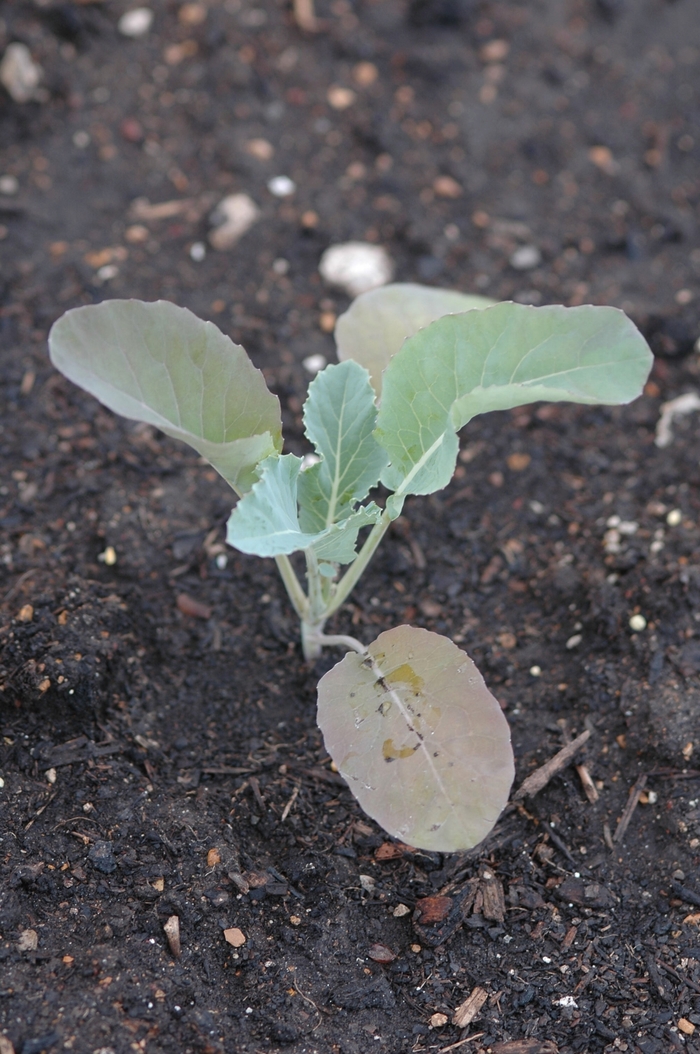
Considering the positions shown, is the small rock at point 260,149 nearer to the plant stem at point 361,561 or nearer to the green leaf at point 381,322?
the green leaf at point 381,322

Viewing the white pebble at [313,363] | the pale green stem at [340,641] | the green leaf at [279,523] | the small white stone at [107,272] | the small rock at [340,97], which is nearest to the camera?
the green leaf at [279,523]

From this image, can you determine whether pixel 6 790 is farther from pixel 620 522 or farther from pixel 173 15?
pixel 173 15

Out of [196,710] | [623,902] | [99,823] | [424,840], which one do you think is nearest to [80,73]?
[196,710]

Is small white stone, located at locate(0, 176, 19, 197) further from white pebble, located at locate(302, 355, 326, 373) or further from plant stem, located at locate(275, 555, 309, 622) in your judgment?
plant stem, located at locate(275, 555, 309, 622)

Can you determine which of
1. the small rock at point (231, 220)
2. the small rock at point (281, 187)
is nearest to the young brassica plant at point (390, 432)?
the small rock at point (231, 220)

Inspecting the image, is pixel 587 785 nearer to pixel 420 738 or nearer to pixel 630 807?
pixel 630 807
